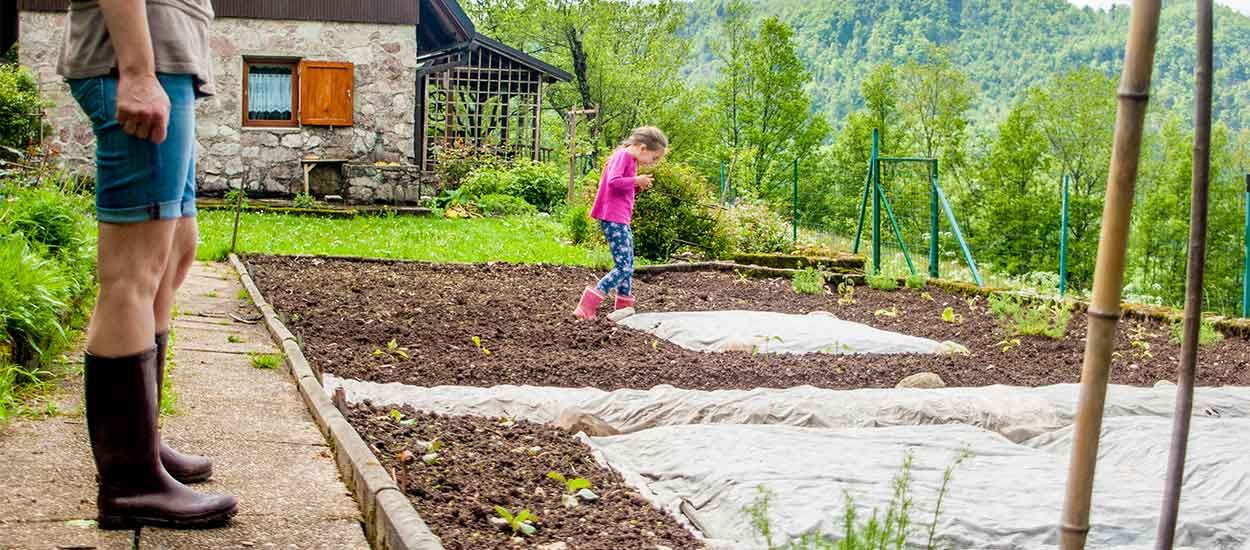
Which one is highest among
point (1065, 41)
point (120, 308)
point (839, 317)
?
point (1065, 41)

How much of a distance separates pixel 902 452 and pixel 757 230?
1039 centimetres

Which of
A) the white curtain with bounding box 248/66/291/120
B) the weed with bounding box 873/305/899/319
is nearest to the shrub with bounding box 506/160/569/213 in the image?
the white curtain with bounding box 248/66/291/120

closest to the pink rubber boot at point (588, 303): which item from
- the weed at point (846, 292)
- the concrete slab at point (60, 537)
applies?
the weed at point (846, 292)

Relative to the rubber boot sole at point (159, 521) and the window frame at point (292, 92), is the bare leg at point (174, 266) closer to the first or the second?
the rubber boot sole at point (159, 521)

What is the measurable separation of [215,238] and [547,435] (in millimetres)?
8186

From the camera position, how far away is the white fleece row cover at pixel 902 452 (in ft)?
12.4

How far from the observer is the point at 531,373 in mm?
6395

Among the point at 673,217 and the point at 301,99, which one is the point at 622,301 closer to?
the point at 673,217

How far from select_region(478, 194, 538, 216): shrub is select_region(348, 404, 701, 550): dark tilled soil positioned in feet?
44.7

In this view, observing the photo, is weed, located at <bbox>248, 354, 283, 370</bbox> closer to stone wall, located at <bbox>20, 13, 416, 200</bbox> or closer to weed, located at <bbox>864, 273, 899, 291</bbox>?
weed, located at <bbox>864, 273, 899, 291</bbox>

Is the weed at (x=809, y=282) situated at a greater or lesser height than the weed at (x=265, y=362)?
lesser

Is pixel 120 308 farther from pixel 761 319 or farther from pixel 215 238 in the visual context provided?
pixel 215 238

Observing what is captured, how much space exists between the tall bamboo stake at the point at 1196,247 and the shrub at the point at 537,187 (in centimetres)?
1816

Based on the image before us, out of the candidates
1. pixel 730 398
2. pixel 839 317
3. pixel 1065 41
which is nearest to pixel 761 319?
pixel 839 317
